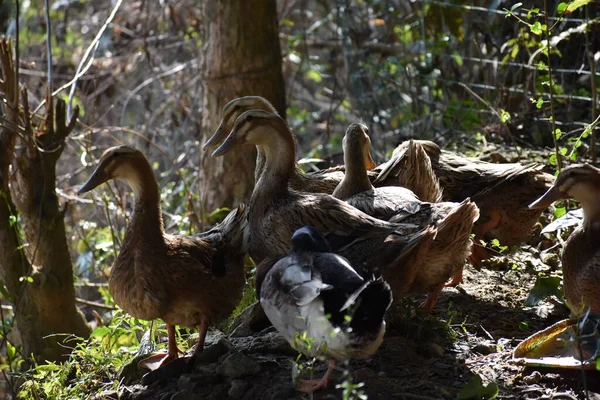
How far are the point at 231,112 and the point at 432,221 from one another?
2.33 metres

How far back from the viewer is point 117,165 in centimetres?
468

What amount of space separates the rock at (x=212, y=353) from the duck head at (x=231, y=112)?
6.51ft

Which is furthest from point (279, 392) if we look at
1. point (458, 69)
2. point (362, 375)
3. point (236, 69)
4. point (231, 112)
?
point (458, 69)

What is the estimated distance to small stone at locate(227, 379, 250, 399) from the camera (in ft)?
13.1

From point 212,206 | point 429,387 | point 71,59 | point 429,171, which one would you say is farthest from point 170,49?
point 429,387

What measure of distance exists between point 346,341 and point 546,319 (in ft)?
6.46

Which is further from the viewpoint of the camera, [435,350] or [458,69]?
[458,69]

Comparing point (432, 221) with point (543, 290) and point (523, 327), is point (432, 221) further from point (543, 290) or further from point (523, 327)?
point (543, 290)

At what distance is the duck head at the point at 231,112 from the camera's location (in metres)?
6.14

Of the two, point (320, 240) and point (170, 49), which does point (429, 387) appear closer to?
point (320, 240)

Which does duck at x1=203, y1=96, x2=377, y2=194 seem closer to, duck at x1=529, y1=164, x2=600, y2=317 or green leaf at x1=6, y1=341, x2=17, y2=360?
duck at x1=529, y1=164, x2=600, y2=317

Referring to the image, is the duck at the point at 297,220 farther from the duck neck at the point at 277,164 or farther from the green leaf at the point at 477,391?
the green leaf at the point at 477,391

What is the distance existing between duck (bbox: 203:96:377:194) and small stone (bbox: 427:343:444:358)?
181 cm

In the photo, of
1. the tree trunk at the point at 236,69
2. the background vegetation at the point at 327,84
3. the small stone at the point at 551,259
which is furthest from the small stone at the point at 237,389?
the tree trunk at the point at 236,69
